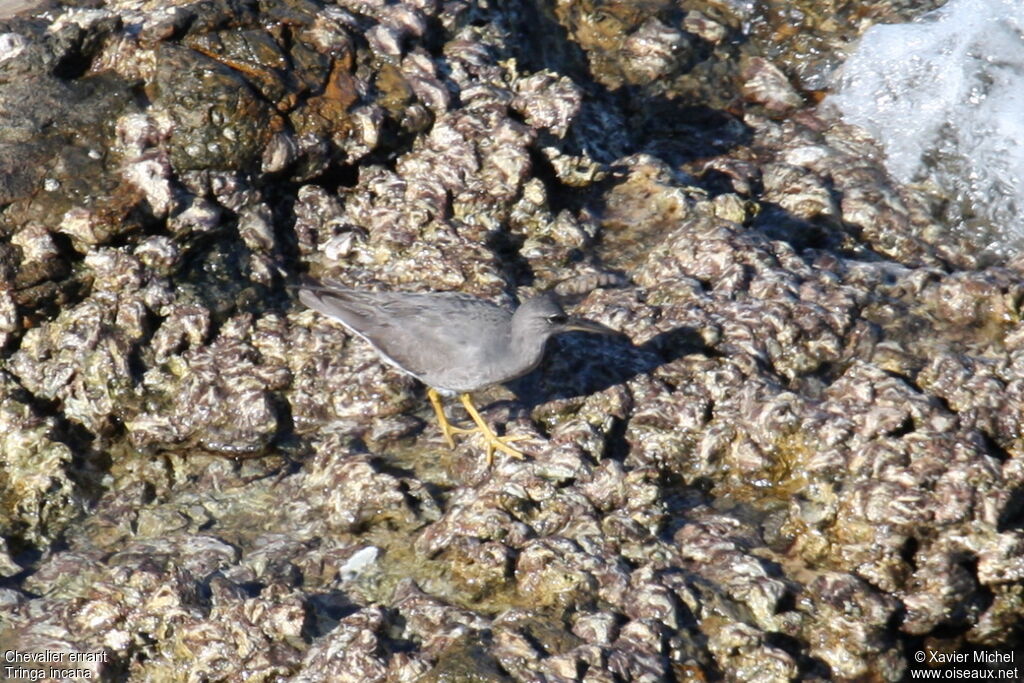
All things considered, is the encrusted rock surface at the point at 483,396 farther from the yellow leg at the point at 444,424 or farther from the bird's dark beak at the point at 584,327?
the bird's dark beak at the point at 584,327

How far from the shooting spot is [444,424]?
714 centimetres

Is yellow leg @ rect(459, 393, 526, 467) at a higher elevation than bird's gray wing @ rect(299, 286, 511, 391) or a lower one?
lower

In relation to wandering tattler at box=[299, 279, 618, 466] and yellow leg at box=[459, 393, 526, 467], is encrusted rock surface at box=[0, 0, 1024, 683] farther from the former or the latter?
wandering tattler at box=[299, 279, 618, 466]

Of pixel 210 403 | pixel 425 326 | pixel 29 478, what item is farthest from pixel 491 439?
pixel 29 478

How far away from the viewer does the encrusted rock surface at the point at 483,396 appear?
5.83 metres

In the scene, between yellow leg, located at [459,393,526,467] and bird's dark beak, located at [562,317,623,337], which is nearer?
yellow leg, located at [459,393,526,467]

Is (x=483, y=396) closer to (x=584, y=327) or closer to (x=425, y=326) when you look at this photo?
(x=425, y=326)

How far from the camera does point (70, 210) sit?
7.35 m

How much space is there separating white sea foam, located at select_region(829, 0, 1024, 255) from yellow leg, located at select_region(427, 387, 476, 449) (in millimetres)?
4734

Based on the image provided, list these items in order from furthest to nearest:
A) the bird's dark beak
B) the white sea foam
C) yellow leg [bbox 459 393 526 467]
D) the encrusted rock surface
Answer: the white sea foam
the bird's dark beak
yellow leg [bbox 459 393 526 467]
the encrusted rock surface

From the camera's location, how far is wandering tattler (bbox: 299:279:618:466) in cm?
701

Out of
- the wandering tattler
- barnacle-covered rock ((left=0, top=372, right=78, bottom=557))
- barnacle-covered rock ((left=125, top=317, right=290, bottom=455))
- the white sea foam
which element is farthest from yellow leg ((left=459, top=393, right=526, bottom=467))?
the white sea foam

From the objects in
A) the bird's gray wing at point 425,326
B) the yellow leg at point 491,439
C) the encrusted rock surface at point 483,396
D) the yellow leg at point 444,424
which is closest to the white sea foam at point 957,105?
the encrusted rock surface at point 483,396

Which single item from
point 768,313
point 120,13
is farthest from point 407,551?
point 120,13
